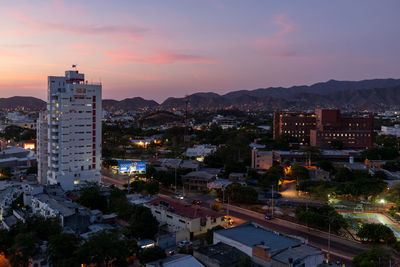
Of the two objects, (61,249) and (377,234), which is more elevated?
(61,249)

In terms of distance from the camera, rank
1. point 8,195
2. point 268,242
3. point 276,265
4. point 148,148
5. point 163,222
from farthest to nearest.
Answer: point 148,148 → point 8,195 → point 163,222 → point 268,242 → point 276,265

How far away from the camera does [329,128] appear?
55031mm

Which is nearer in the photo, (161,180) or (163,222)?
(163,222)

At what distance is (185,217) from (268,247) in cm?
633

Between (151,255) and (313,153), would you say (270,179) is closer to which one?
(313,153)

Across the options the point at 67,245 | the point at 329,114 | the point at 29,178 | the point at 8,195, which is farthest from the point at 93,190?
the point at 329,114

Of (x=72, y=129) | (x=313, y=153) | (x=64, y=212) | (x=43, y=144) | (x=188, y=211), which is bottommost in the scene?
(x=188, y=211)

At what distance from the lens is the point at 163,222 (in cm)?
2078

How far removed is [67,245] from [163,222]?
7668 mm

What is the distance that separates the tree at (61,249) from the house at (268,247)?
6248 mm

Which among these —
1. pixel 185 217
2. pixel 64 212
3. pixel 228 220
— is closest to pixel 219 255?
pixel 185 217

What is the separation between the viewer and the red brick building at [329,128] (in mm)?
54469

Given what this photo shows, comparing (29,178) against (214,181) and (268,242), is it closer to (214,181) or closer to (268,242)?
(214,181)

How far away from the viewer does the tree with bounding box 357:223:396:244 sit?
691 inches
